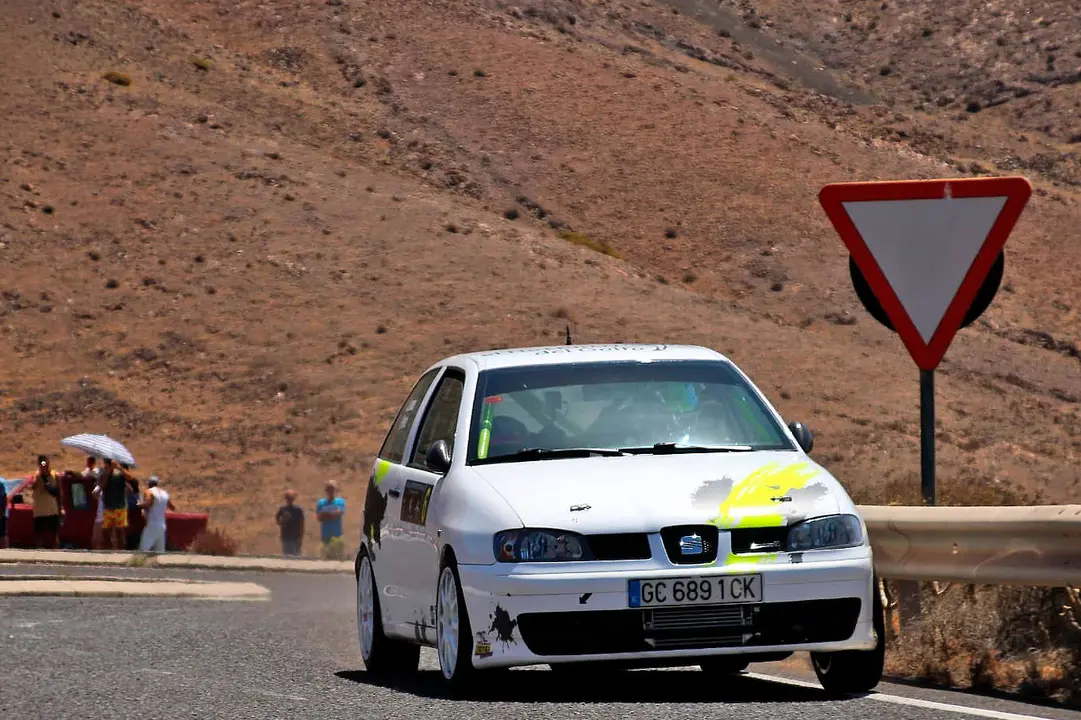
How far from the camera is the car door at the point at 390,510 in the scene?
32.4 feet

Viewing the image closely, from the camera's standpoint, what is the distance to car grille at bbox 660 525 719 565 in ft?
26.6

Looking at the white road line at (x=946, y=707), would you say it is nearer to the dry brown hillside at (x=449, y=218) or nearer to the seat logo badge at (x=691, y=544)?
the seat logo badge at (x=691, y=544)

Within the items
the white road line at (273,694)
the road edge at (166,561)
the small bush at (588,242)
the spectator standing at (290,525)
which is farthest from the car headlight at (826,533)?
the small bush at (588,242)

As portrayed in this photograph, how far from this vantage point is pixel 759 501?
8.27 metres

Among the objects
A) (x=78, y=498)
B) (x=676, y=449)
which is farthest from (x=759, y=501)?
(x=78, y=498)

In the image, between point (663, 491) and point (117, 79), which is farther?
point (117, 79)

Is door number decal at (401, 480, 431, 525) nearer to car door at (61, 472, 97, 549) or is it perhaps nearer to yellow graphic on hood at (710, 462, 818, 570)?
yellow graphic on hood at (710, 462, 818, 570)

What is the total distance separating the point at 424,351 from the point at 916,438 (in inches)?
597

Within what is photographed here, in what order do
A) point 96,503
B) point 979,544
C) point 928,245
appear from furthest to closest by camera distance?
1. point 96,503
2. point 928,245
3. point 979,544

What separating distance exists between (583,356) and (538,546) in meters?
1.70

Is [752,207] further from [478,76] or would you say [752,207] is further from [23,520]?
[23,520]

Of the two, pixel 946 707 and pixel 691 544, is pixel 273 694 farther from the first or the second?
pixel 946 707

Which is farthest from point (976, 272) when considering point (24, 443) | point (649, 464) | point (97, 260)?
point (97, 260)

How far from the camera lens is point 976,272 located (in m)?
10.1
